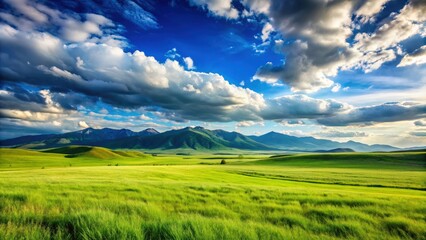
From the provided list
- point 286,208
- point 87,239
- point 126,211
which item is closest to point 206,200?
point 286,208

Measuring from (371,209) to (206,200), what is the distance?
7.47m

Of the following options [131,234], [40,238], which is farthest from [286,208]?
[40,238]

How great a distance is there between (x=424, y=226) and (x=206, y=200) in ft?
28.0

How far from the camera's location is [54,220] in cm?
671

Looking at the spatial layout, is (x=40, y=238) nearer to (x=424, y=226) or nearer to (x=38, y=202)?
(x=38, y=202)

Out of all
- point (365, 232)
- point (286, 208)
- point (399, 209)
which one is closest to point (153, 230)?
point (365, 232)

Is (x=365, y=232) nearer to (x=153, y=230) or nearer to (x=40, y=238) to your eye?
(x=153, y=230)

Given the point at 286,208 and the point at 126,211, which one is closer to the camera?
the point at 126,211

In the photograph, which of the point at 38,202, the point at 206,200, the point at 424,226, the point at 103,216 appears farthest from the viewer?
the point at 206,200

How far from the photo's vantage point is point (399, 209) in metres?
10.8

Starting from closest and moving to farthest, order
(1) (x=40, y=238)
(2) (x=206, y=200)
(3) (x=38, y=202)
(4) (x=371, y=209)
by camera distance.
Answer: (1) (x=40, y=238) → (3) (x=38, y=202) → (4) (x=371, y=209) → (2) (x=206, y=200)

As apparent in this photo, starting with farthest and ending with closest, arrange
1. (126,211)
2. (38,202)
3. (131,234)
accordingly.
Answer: (38,202) < (126,211) < (131,234)

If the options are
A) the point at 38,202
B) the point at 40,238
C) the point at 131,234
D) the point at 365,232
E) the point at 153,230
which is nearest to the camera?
the point at 40,238

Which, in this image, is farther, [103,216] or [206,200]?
[206,200]
